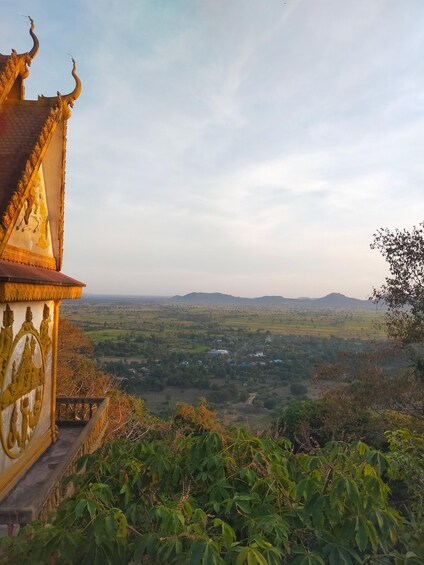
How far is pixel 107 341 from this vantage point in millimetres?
70062

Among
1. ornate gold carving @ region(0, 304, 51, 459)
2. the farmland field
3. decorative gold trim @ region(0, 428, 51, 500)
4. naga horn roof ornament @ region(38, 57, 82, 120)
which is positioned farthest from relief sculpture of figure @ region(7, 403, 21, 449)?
the farmland field

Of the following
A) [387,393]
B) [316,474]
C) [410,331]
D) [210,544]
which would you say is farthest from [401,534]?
[410,331]

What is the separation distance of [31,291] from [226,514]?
388 centimetres

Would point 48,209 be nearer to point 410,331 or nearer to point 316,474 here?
point 316,474

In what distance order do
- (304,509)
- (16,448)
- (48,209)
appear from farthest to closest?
(48,209) → (16,448) → (304,509)

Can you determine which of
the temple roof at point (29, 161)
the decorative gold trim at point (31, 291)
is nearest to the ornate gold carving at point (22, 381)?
the decorative gold trim at point (31, 291)

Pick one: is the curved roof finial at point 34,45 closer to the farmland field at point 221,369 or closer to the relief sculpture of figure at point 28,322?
the relief sculpture of figure at point 28,322

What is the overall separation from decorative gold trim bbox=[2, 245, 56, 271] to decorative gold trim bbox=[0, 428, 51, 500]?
2.91 m

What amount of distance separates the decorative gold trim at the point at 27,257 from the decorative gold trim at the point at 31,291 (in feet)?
1.53

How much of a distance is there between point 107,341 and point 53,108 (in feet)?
219

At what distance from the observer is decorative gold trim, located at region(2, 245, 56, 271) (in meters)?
5.51

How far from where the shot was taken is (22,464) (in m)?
6.12

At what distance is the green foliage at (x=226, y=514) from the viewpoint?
2.57 metres

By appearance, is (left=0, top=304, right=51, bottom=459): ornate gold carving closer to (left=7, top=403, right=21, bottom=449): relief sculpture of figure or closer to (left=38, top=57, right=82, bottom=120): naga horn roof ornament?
(left=7, top=403, right=21, bottom=449): relief sculpture of figure
